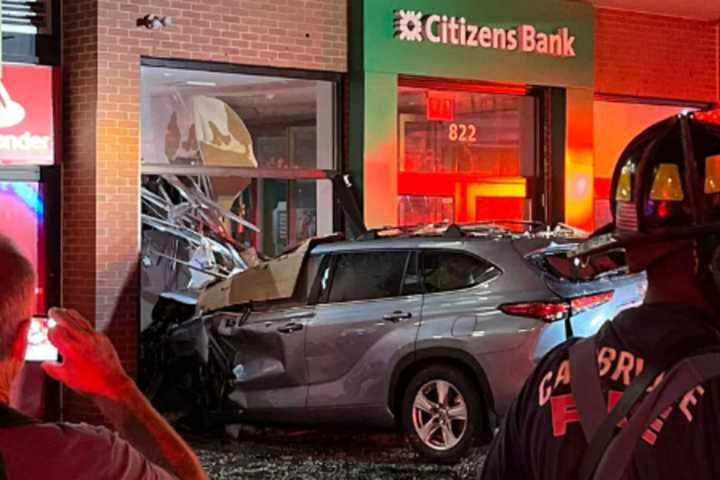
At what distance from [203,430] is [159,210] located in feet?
8.18

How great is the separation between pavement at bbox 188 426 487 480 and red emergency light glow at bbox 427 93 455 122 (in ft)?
15.0

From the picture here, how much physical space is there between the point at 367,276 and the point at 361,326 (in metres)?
0.48

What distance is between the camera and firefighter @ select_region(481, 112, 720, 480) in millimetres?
1988

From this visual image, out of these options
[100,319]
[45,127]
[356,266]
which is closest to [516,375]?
[356,266]

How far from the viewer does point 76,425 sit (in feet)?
7.42

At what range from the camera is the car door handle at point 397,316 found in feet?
32.3

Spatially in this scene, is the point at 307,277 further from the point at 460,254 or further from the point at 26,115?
the point at 26,115

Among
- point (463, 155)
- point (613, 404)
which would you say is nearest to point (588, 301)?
point (463, 155)

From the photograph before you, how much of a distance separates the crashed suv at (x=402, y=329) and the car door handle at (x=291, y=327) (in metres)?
0.01

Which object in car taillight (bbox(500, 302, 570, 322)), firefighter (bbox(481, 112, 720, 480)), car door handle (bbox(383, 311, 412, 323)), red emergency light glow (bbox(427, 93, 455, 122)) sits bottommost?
car door handle (bbox(383, 311, 412, 323))

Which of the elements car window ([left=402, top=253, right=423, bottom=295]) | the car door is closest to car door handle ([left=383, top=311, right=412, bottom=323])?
the car door

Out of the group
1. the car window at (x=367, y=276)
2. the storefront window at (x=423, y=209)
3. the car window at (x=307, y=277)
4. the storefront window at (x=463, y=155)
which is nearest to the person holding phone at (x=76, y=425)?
the car window at (x=367, y=276)

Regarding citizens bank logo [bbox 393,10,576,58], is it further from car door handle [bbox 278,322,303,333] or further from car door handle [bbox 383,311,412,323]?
car door handle [bbox 383,311,412,323]

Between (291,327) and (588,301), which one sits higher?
(588,301)
